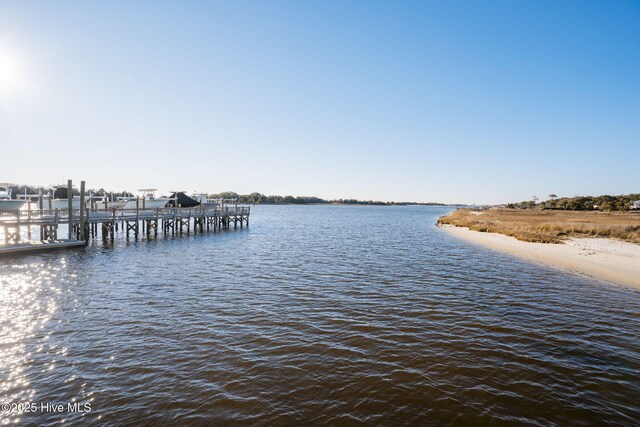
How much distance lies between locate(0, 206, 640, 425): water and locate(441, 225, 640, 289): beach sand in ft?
7.93

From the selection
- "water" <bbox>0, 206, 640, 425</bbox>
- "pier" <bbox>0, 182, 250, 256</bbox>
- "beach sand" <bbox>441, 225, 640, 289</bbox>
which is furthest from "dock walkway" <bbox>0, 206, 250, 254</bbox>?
"beach sand" <bbox>441, 225, 640, 289</bbox>

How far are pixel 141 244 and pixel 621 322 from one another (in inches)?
1265

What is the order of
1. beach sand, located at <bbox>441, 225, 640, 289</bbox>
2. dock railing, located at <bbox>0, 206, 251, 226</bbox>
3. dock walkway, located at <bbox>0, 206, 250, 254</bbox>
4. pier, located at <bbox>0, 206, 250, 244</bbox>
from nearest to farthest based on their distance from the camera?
beach sand, located at <bbox>441, 225, 640, 289</bbox> < dock walkway, located at <bbox>0, 206, 250, 254</bbox> < pier, located at <bbox>0, 206, 250, 244</bbox> < dock railing, located at <bbox>0, 206, 251, 226</bbox>

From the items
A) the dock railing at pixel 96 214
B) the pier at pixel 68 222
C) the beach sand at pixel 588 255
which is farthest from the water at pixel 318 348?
the dock railing at pixel 96 214

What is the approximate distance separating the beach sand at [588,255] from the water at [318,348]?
242cm

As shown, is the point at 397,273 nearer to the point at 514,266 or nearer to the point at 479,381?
the point at 514,266

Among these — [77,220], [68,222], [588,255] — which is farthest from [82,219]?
[588,255]

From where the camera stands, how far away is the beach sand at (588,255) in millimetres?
18094

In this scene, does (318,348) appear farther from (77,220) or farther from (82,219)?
(77,220)

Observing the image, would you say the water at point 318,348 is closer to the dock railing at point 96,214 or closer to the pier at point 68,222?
the pier at point 68,222

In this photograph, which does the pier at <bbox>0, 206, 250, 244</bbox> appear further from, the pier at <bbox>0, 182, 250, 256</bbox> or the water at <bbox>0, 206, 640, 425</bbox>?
the water at <bbox>0, 206, 640, 425</bbox>

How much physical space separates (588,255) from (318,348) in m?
23.2

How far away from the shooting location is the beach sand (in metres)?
18.1

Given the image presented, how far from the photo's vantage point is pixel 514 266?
20.9 meters
